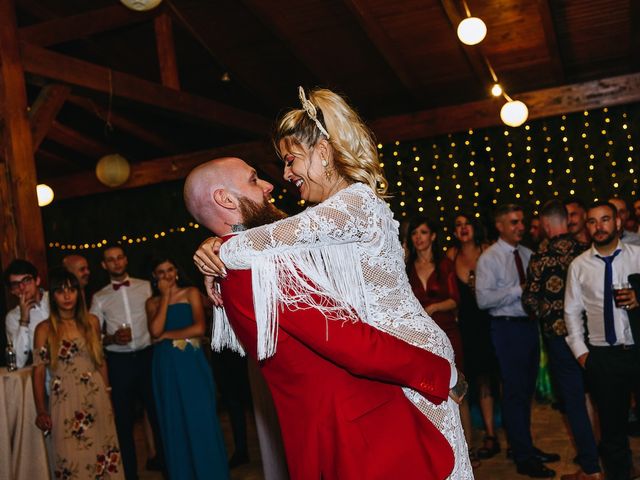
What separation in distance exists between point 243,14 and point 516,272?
13.4 ft

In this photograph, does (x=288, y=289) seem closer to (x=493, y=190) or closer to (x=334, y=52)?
(x=334, y=52)

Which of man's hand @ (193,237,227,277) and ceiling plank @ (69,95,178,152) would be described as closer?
man's hand @ (193,237,227,277)

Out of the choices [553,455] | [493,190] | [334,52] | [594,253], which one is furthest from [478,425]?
[334,52]

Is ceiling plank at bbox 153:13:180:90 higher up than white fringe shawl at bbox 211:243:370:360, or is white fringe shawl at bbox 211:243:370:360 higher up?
ceiling plank at bbox 153:13:180:90

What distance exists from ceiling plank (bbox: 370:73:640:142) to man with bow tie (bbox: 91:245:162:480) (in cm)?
430

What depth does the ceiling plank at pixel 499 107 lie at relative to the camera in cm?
799

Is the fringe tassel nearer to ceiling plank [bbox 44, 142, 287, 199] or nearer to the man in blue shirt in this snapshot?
the man in blue shirt

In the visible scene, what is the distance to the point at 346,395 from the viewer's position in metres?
1.54

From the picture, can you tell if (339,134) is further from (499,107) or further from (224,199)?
(499,107)

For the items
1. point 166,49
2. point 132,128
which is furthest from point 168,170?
point 166,49

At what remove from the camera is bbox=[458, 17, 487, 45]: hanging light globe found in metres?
5.85

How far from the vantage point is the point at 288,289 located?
5.14 ft

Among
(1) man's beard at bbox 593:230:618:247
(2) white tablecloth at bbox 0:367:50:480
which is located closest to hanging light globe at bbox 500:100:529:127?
(1) man's beard at bbox 593:230:618:247

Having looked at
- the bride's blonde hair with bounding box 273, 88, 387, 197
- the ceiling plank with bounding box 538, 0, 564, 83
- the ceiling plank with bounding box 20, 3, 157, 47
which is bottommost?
the bride's blonde hair with bounding box 273, 88, 387, 197
